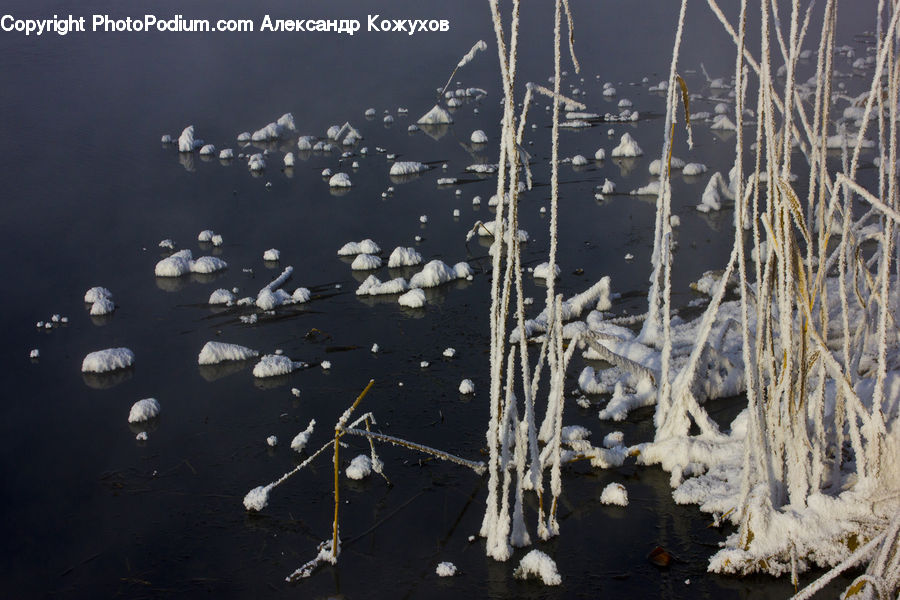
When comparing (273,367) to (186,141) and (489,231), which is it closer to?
(489,231)

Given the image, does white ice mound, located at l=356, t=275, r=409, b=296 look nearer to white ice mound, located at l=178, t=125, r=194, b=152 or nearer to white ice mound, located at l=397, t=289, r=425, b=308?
white ice mound, located at l=397, t=289, r=425, b=308

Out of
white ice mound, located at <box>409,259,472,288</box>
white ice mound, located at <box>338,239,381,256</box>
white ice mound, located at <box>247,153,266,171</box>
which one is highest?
white ice mound, located at <box>247,153,266,171</box>

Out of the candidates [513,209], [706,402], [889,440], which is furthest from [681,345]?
[513,209]

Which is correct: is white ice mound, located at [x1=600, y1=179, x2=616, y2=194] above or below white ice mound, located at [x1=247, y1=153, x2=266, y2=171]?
below

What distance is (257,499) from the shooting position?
4.85 meters

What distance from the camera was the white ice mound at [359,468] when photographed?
5.08 meters

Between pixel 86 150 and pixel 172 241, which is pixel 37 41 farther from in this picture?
pixel 172 241

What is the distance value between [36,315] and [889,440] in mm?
6836

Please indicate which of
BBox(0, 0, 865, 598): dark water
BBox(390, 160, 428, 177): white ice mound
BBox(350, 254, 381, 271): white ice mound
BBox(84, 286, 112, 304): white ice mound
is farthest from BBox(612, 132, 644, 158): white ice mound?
BBox(84, 286, 112, 304): white ice mound

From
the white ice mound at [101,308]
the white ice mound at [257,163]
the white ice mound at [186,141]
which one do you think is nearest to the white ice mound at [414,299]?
the white ice mound at [101,308]

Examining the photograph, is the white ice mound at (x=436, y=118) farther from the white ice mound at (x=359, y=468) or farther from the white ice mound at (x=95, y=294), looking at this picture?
the white ice mound at (x=359, y=468)

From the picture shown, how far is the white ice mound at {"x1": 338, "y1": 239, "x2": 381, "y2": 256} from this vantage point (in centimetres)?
853

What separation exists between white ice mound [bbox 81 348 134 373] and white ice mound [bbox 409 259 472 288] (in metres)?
A: 2.51

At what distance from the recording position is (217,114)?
13.6 meters
